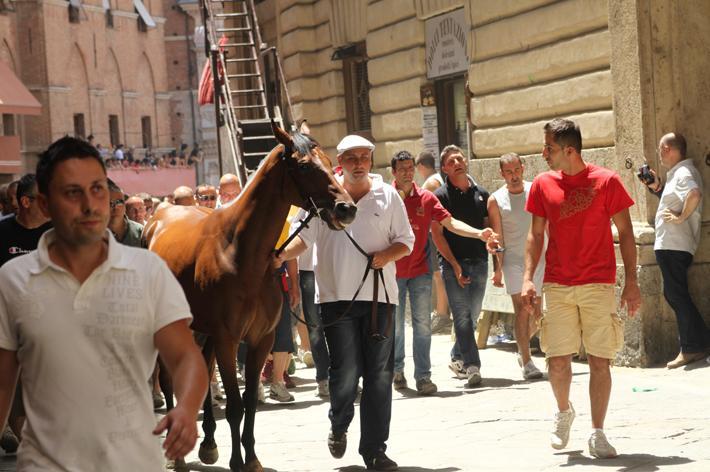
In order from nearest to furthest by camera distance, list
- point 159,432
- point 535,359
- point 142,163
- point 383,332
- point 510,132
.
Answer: point 159,432, point 383,332, point 535,359, point 510,132, point 142,163

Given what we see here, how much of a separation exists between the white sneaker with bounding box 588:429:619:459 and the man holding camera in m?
3.72

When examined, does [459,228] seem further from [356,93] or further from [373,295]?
[356,93]

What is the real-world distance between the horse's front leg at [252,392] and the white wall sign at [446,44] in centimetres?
812

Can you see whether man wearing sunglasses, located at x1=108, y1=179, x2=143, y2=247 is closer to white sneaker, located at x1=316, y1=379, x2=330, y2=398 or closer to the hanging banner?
white sneaker, located at x1=316, y1=379, x2=330, y2=398

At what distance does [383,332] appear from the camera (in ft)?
26.9

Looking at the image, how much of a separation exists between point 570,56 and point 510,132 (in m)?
1.78

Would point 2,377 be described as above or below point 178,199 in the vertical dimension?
below

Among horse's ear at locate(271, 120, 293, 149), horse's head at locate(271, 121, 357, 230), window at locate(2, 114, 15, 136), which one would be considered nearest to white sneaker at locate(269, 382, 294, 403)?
horse's head at locate(271, 121, 357, 230)

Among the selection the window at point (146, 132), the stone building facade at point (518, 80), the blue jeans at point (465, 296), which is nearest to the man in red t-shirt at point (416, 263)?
the blue jeans at point (465, 296)

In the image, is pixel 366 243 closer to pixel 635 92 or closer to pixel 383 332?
pixel 383 332

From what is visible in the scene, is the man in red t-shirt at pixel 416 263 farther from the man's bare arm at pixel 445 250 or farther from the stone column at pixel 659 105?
the stone column at pixel 659 105

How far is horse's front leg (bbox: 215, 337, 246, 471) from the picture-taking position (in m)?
8.34

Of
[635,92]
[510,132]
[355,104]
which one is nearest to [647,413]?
[635,92]

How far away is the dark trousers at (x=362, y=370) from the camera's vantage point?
319 inches
